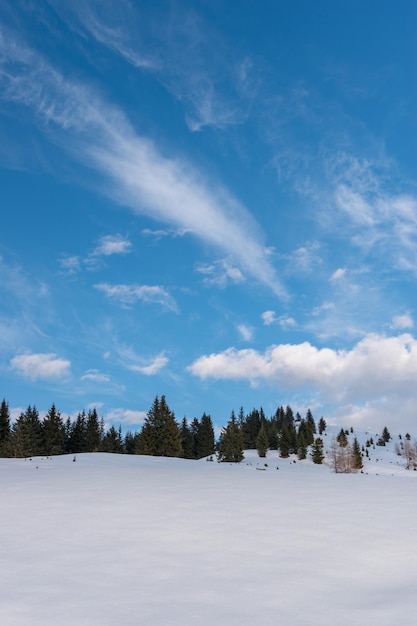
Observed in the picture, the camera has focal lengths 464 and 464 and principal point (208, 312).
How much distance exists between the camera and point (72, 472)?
21438 mm

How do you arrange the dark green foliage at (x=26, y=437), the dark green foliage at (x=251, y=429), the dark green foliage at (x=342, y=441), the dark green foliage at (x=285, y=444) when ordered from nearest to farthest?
the dark green foliage at (x=26, y=437) < the dark green foliage at (x=342, y=441) < the dark green foliage at (x=285, y=444) < the dark green foliage at (x=251, y=429)

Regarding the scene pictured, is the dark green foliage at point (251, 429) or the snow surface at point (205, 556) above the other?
the dark green foliage at point (251, 429)

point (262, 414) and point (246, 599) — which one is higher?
point (262, 414)

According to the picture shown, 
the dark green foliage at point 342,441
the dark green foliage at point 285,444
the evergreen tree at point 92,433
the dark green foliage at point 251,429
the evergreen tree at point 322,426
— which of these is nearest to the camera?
the dark green foliage at point 342,441

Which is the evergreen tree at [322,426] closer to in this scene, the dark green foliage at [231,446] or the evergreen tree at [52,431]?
the dark green foliage at [231,446]

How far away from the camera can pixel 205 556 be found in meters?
9.49

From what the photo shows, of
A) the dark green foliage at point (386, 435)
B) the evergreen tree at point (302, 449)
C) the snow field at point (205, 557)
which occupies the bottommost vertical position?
the snow field at point (205, 557)

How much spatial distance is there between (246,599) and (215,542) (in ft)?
9.80

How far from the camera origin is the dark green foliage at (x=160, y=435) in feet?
194

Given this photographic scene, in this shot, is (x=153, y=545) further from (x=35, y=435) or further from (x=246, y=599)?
(x=35, y=435)

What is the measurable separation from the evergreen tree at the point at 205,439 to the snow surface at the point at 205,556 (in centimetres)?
8691

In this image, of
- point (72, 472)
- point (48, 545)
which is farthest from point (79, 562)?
point (72, 472)

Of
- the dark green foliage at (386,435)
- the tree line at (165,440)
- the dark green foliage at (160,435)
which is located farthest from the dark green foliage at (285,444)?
the dark green foliage at (386,435)

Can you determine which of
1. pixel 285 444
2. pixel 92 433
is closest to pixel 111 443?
pixel 92 433
